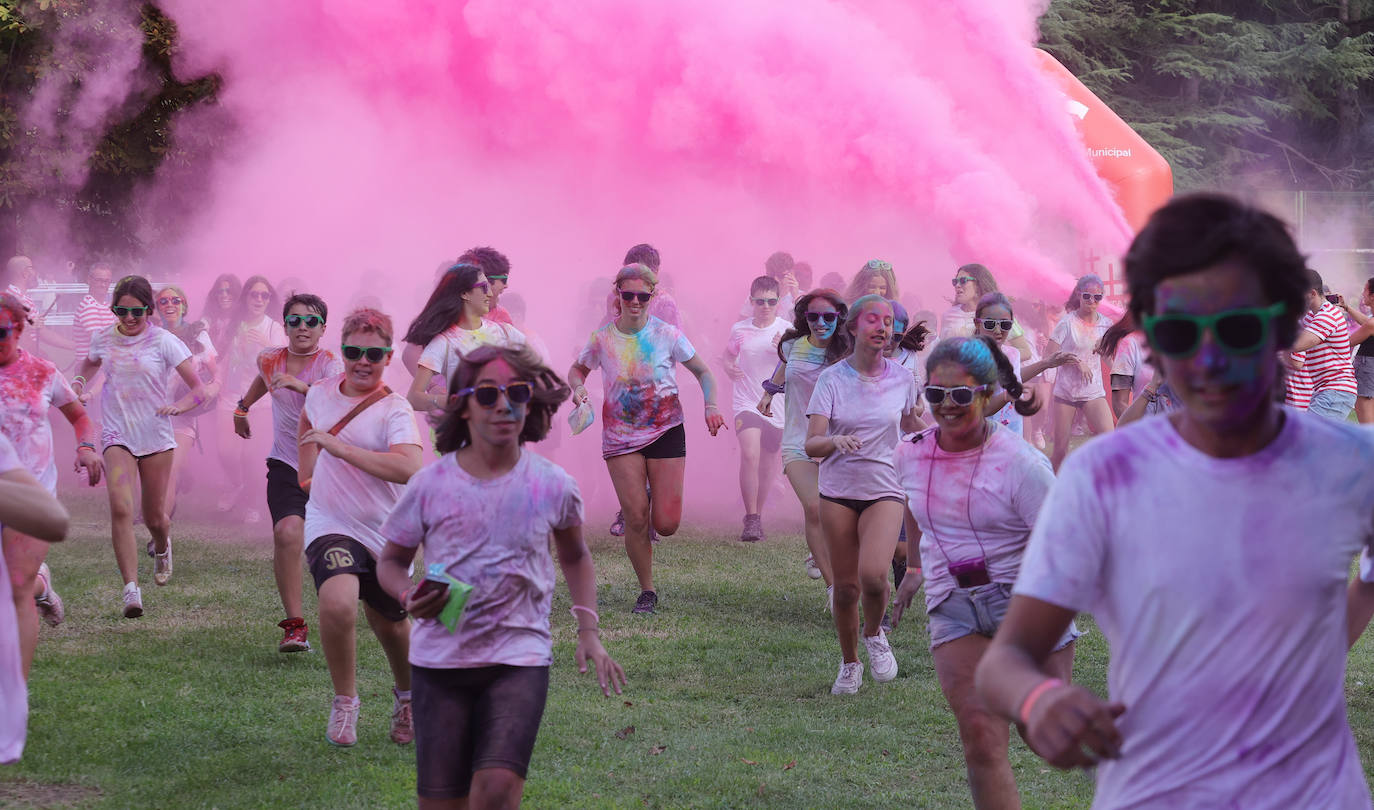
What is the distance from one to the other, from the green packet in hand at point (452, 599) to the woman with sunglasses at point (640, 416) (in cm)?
492

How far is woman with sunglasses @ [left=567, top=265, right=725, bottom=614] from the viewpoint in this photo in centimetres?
885

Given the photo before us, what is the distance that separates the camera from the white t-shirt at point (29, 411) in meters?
6.36

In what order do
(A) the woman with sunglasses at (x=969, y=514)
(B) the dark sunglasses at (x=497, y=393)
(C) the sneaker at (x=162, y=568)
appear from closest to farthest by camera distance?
(B) the dark sunglasses at (x=497, y=393) → (A) the woman with sunglasses at (x=969, y=514) → (C) the sneaker at (x=162, y=568)

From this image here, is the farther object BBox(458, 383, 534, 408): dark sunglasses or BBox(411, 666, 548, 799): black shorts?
BBox(458, 383, 534, 408): dark sunglasses

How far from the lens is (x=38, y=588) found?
6.74 meters

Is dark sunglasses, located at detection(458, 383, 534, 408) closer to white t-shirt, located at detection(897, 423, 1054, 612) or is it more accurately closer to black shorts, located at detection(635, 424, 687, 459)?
white t-shirt, located at detection(897, 423, 1054, 612)

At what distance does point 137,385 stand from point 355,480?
3.80m

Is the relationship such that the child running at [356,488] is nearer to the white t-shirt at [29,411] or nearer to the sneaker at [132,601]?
the white t-shirt at [29,411]

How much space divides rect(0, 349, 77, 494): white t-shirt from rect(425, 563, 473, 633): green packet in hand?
322cm

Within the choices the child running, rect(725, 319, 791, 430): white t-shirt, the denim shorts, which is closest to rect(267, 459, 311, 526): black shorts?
the child running

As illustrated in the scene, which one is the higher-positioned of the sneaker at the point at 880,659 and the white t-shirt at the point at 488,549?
the white t-shirt at the point at 488,549

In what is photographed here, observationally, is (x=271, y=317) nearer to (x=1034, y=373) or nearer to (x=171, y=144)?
(x=171, y=144)

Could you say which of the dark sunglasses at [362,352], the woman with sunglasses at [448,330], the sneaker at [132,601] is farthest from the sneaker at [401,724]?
the sneaker at [132,601]

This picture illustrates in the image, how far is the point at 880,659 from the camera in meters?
7.23
